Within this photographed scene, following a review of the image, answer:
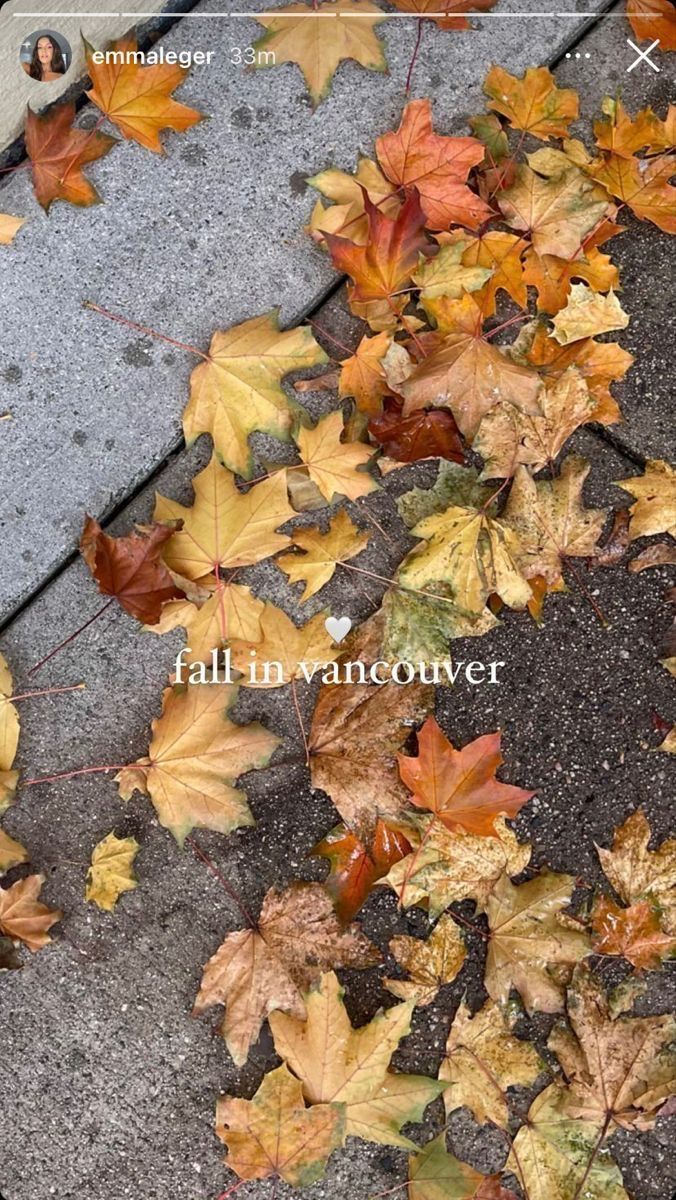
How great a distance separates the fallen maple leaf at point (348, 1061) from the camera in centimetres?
228

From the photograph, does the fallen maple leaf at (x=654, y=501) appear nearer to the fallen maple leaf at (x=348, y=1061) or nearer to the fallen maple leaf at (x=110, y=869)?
the fallen maple leaf at (x=348, y=1061)

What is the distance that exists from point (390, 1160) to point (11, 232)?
95.5 inches

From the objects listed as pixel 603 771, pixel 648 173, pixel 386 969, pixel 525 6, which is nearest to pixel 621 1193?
pixel 386 969

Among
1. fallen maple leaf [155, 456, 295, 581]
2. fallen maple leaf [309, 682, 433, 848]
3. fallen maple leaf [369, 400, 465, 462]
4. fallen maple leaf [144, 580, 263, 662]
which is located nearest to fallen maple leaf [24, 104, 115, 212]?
fallen maple leaf [155, 456, 295, 581]

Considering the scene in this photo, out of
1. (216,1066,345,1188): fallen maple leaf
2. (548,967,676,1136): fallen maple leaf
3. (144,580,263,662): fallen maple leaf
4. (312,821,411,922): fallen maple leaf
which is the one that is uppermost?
(144,580,263,662): fallen maple leaf

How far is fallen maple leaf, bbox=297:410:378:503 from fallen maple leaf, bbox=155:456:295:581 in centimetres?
11

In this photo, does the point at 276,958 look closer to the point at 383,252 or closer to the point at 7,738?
the point at 7,738

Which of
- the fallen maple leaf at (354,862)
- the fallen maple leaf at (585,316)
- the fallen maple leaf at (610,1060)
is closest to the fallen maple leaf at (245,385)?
Result: the fallen maple leaf at (585,316)

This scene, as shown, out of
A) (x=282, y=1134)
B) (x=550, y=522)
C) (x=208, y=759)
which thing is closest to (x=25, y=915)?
(x=208, y=759)

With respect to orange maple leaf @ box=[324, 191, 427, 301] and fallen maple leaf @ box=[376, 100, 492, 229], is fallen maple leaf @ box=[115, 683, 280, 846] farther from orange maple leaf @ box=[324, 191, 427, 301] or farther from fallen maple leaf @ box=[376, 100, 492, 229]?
fallen maple leaf @ box=[376, 100, 492, 229]

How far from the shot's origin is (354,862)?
2434 millimetres

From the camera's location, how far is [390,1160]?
245cm

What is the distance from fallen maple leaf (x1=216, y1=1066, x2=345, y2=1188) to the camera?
227 centimetres

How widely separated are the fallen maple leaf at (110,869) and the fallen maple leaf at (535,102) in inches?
78.0
